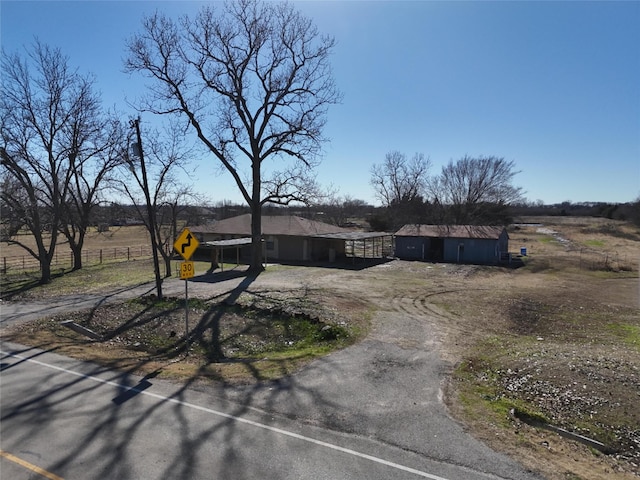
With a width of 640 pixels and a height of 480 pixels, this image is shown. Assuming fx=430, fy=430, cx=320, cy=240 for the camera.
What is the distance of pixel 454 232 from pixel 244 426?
111ft

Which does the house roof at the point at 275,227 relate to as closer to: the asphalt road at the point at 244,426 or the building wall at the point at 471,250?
the building wall at the point at 471,250

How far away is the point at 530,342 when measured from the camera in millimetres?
12961

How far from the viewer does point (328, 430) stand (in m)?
7.28

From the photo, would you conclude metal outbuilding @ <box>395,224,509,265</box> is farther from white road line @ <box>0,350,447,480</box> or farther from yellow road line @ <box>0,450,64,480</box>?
yellow road line @ <box>0,450,64,480</box>

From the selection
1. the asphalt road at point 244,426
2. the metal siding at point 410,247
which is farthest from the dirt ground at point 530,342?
the metal siding at point 410,247

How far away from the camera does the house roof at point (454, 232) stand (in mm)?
36812

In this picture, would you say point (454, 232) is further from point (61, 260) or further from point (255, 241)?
point (61, 260)

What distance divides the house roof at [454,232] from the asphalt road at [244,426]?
28.1m

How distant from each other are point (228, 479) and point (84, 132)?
31.7 metres

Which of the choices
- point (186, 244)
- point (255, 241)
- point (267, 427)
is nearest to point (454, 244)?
point (255, 241)

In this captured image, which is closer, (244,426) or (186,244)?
(244,426)

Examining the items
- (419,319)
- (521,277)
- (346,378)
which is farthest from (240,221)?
(346,378)

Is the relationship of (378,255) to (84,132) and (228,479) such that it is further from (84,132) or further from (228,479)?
(228,479)

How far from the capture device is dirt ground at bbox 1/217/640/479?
23.0ft
